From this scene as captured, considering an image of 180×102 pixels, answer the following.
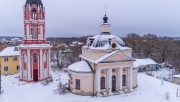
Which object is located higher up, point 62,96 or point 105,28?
point 105,28

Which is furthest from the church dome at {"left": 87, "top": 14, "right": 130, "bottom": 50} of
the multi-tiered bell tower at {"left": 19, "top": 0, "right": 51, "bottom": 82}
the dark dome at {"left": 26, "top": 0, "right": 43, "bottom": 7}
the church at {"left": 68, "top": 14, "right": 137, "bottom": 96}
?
the dark dome at {"left": 26, "top": 0, "right": 43, "bottom": 7}

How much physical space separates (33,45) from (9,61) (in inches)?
309

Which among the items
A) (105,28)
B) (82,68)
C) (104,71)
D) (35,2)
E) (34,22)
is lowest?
(104,71)

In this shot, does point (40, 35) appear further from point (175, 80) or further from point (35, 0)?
point (175, 80)

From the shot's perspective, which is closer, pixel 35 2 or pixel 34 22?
pixel 35 2

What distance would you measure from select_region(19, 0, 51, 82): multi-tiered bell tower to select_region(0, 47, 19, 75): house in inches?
215

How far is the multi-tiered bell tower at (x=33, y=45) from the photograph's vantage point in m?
27.8

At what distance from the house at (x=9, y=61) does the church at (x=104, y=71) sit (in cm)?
1354

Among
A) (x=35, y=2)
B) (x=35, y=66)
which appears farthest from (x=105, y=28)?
(x=35, y=66)

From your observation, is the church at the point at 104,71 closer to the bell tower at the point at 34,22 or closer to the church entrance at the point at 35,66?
the church entrance at the point at 35,66

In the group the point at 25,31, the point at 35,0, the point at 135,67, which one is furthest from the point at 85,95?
the point at 35,0

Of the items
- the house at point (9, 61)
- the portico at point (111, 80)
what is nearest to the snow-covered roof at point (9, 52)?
the house at point (9, 61)

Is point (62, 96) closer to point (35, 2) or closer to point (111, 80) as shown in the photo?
point (111, 80)

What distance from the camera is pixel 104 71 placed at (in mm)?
23500
